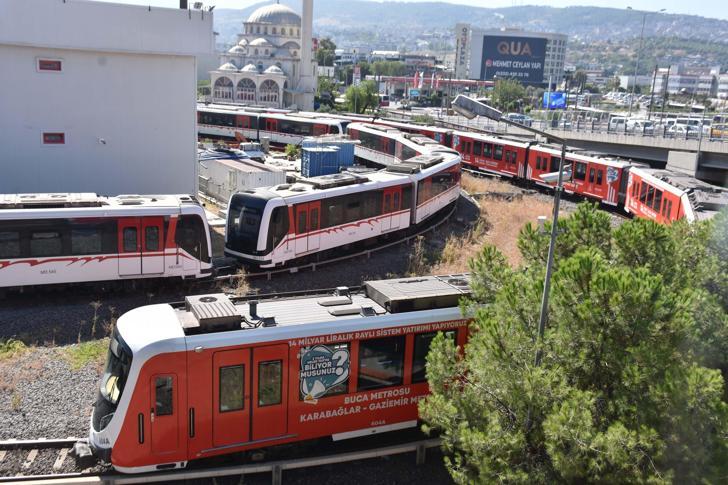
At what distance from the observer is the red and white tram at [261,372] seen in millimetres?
9023

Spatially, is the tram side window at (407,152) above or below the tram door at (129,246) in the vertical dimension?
above

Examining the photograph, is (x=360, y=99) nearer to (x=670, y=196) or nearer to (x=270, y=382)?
(x=670, y=196)

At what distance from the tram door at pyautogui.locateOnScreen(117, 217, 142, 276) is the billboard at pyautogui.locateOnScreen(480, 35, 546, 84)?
568 feet

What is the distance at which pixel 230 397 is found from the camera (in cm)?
948

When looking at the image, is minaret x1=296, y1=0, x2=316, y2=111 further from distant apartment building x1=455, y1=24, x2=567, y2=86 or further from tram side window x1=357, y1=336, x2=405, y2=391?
Result: distant apartment building x1=455, y1=24, x2=567, y2=86

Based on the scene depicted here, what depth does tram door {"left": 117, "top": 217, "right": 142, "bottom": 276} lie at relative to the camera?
1697 cm

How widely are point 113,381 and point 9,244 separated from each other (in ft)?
28.6

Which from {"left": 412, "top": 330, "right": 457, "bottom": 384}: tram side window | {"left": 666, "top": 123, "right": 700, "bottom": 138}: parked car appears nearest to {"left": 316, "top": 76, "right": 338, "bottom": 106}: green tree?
{"left": 666, "top": 123, "right": 700, "bottom": 138}: parked car

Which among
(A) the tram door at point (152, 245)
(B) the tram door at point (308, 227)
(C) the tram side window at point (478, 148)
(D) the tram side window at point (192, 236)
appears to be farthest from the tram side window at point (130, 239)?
(C) the tram side window at point (478, 148)

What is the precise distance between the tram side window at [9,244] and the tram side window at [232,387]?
9.39m

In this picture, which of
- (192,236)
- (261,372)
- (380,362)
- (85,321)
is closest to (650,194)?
(192,236)

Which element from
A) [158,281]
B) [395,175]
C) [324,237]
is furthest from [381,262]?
[158,281]

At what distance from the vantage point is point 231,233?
19625 millimetres

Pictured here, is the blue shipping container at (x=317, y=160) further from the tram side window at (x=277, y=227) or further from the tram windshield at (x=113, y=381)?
the tram windshield at (x=113, y=381)
